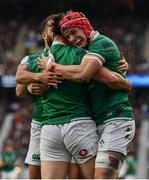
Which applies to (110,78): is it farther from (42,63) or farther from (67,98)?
(42,63)

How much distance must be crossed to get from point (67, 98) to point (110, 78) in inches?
16.6

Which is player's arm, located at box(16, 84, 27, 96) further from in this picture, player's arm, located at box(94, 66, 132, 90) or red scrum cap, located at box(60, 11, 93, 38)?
player's arm, located at box(94, 66, 132, 90)

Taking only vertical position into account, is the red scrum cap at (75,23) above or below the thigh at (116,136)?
above

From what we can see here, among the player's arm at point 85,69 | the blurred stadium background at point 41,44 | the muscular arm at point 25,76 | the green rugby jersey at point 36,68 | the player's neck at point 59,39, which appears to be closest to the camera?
the player's arm at point 85,69

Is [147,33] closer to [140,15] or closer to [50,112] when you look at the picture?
[140,15]

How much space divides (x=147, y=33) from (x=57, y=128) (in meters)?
23.8

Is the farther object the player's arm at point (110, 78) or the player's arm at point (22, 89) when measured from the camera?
the player's arm at point (22, 89)

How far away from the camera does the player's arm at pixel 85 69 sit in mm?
5000

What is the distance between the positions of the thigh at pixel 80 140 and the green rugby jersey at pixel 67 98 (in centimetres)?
6

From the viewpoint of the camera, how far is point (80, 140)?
5.16 metres

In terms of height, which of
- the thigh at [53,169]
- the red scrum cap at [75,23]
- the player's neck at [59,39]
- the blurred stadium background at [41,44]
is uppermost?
the blurred stadium background at [41,44]

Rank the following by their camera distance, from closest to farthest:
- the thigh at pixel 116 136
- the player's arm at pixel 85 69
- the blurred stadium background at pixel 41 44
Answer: the player's arm at pixel 85 69
the thigh at pixel 116 136
the blurred stadium background at pixel 41 44

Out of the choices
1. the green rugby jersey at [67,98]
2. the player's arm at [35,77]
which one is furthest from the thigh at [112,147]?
the player's arm at [35,77]

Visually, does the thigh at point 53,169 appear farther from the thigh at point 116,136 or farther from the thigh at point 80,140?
the thigh at point 116,136
